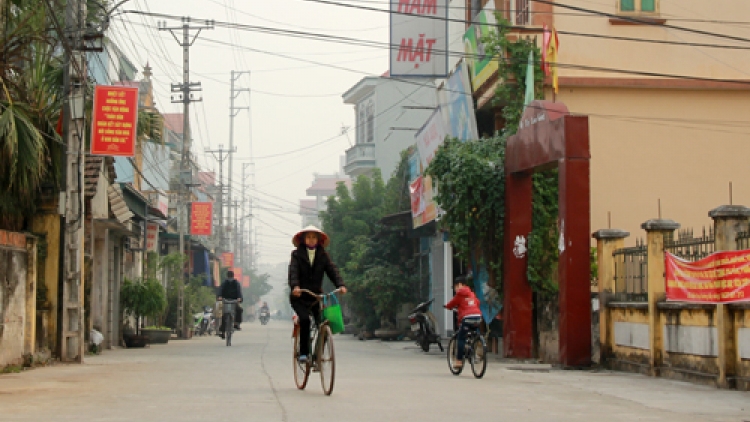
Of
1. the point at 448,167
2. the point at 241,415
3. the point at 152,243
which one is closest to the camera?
the point at 241,415

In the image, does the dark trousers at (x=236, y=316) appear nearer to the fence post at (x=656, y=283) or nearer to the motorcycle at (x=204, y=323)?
the fence post at (x=656, y=283)

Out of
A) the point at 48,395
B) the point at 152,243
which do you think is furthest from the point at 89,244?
the point at 152,243

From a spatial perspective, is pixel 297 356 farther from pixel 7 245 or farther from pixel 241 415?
pixel 7 245

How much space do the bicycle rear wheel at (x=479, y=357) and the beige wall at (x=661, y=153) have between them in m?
8.47

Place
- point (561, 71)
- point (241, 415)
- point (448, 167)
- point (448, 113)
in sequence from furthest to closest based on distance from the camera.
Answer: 1. point (448, 113)
2. point (561, 71)
3. point (448, 167)
4. point (241, 415)

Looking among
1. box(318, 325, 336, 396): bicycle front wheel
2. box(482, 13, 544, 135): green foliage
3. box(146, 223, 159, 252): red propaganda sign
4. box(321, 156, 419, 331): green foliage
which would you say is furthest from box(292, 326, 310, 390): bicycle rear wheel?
box(146, 223, 159, 252): red propaganda sign

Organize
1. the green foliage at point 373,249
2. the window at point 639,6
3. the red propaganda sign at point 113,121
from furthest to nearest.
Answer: the green foliage at point 373,249
the window at point 639,6
the red propaganda sign at point 113,121

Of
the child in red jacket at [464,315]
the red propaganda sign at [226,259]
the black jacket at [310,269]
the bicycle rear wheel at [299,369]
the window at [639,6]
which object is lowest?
the bicycle rear wheel at [299,369]

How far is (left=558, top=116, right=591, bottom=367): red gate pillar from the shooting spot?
55.8 feet

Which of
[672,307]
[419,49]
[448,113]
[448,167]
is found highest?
[419,49]

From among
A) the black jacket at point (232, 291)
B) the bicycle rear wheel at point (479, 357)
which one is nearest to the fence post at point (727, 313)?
the bicycle rear wheel at point (479, 357)

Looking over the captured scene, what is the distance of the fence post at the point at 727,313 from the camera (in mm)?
13055

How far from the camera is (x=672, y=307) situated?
1477 cm

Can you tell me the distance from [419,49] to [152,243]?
524 inches
